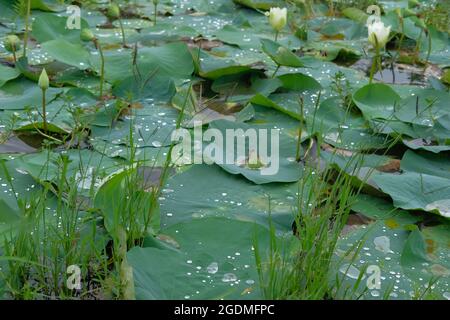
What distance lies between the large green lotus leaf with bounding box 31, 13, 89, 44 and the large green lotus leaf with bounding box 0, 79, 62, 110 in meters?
0.44

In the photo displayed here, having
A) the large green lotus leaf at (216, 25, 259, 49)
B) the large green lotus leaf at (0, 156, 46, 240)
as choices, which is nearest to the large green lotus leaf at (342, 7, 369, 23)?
the large green lotus leaf at (216, 25, 259, 49)

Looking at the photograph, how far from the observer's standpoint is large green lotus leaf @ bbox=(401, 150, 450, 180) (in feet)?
7.64

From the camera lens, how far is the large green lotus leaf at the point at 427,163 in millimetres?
2328

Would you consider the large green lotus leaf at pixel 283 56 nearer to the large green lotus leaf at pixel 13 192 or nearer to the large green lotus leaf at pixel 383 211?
the large green lotus leaf at pixel 383 211

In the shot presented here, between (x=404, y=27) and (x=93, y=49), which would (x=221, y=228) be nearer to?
(x=93, y=49)

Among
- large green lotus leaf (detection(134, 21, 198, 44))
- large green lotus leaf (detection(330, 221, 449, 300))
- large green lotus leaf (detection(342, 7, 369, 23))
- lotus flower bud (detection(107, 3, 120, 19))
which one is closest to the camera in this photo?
large green lotus leaf (detection(330, 221, 449, 300))

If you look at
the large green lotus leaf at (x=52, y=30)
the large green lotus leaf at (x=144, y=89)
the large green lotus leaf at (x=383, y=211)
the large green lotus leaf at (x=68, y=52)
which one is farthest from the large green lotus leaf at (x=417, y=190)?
the large green lotus leaf at (x=52, y=30)

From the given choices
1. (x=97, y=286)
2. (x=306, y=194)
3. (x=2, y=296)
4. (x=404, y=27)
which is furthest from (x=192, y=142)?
(x=404, y=27)

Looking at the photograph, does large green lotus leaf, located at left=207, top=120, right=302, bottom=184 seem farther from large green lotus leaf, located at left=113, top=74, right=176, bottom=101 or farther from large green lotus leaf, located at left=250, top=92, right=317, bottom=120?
large green lotus leaf, located at left=113, top=74, right=176, bottom=101

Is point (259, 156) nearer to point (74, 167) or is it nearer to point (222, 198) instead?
point (222, 198)

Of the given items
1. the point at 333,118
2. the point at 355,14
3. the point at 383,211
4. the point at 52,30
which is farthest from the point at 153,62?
the point at 355,14

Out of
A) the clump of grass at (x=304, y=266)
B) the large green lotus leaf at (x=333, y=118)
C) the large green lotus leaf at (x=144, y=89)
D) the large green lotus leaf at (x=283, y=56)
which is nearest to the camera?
the clump of grass at (x=304, y=266)

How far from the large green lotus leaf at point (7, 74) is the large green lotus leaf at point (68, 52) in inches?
6.5

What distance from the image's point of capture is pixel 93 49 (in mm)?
3123
